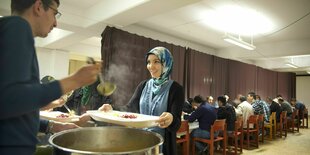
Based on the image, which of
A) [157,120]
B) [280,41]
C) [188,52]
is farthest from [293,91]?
[157,120]

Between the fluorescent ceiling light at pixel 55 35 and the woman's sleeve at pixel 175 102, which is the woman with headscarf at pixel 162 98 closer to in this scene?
the woman's sleeve at pixel 175 102

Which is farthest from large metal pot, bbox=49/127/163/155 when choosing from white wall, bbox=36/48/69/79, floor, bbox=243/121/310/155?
white wall, bbox=36/48/69/79

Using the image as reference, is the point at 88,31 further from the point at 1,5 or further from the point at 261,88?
the point at 261,88

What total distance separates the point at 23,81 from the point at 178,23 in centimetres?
407

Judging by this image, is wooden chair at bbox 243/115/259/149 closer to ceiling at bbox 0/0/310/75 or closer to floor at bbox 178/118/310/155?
floor at bbox 178/118/310/155

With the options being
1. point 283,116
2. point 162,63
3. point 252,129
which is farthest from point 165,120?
point 283,116

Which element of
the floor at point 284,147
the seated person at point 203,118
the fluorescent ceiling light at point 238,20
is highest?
the fluorescent ceiling light at point 238,20

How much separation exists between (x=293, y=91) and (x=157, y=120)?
11459mm

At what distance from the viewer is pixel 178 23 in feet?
14.6

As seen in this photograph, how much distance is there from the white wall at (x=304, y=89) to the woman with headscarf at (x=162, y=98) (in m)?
13.9

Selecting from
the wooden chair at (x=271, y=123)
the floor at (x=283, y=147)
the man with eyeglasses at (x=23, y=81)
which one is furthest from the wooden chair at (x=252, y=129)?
the man with eyeglasses at (x=23, y=81)

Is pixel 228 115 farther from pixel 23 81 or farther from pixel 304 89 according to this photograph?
pixel 304 89

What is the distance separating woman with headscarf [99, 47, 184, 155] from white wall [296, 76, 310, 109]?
1388 centimetres

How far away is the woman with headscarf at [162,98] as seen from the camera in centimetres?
141
